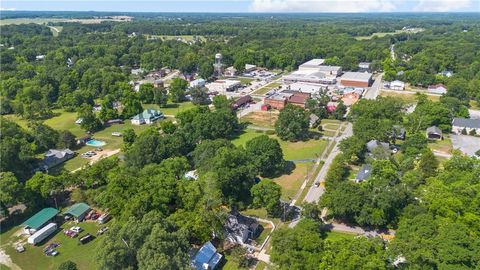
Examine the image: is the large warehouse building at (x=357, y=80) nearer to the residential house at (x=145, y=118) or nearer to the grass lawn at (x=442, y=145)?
the grass lawn at (x=442, y=145)

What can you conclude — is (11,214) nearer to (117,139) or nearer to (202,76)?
(117,139)

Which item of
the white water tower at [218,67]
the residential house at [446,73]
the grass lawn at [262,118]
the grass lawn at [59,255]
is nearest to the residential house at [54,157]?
the grass lawn at [59,255]

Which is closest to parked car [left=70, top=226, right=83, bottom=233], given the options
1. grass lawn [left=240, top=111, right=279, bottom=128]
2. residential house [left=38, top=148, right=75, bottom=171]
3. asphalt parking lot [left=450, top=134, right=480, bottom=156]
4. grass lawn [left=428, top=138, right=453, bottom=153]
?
residential house [left=38, top=148, right=75, bottom=171]

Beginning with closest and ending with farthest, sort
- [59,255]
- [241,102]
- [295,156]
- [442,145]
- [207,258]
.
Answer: [207,258] < [59,255] < [295,156] < [442,145] < [241,102]

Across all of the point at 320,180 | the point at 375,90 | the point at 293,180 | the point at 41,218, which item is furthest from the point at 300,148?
the point at 375,90

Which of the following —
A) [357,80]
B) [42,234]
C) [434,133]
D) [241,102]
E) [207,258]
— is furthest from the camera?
[357,80]

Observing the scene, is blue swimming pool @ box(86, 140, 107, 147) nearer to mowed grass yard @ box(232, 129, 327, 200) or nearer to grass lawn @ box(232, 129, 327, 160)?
grass lawn @ box(232, 129, 327, 160)

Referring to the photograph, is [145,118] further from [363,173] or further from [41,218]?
[363,173]
